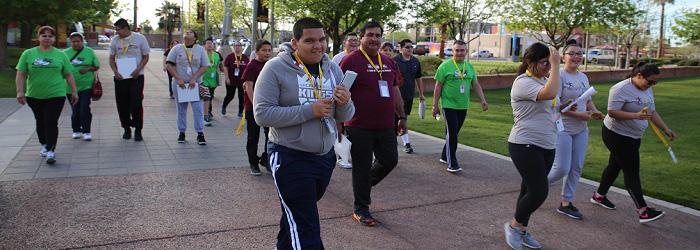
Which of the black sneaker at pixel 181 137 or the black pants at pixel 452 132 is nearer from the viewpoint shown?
the black pants at pixel 452 132

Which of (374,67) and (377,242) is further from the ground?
(374,67)

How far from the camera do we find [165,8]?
9112 cm

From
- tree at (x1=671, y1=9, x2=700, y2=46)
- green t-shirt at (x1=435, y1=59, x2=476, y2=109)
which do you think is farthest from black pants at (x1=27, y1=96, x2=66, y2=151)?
tree at (x1=671, y1=9, x2=700, y2=46)

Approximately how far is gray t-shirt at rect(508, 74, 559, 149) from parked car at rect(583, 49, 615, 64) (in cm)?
5365

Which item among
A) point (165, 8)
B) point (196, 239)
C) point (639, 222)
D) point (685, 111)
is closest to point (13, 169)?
point (196, 239)

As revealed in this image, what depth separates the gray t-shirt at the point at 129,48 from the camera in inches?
344

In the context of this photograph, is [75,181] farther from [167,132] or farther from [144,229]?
[167,132]

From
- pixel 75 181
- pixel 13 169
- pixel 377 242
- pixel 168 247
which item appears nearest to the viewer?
pixel 168 247

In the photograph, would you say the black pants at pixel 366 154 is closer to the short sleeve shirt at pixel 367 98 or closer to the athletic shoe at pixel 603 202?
the short sleeve shirt at pixel 367 98

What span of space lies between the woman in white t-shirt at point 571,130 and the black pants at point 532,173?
2.45 ft

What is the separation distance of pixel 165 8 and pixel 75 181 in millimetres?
91208

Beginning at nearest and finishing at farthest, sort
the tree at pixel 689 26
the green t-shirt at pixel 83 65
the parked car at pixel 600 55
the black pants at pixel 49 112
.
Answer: the black pants at pixel 49 112 → the green t-shirt at pixel 83 65 → the tree at pixel 689 26 → the parked car at pixel 600 55

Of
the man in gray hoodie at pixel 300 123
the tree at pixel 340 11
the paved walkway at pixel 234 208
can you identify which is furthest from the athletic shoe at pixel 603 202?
the tree at pixel 340 11

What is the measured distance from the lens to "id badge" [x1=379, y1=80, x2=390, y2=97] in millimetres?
4969
